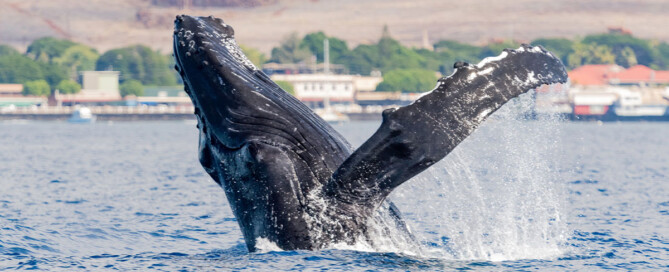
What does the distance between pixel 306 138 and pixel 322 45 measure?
172752 mm

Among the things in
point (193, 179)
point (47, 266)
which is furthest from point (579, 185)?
point (47, 266)

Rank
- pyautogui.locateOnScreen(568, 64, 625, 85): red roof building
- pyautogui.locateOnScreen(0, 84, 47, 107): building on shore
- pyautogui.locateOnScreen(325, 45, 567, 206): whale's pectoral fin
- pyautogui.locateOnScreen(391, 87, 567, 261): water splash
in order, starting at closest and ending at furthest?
pyautogui.locateOnScreen(325, 45, 567, 206): whale's pectoral fin, pyautogui.locateOnScreen(391, 87, 567, 261): water splash, pyautogui.locateOnScreen(0, 84, 47, 107): building on shore, pyautogui.locateOnScreen(568, 64, 625, 85): red roof building

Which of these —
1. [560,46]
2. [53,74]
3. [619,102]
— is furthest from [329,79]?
[560,46]

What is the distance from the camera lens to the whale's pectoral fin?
18.8ft

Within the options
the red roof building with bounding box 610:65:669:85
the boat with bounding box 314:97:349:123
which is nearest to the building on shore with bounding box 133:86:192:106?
the boat with bounding box 314:97:349:123

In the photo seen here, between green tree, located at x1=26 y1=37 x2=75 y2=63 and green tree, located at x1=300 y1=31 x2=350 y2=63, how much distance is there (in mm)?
39858

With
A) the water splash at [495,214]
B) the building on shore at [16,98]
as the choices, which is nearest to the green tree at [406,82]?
the building on shore at [16,98]

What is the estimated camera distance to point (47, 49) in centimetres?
17062

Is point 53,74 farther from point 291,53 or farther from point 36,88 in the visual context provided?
point 291,53

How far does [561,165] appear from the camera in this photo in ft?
104

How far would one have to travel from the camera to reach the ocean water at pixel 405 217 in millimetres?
7699

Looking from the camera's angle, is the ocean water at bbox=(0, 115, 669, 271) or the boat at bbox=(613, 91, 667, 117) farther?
the boat at bbox=(613, 91, 667, 117)

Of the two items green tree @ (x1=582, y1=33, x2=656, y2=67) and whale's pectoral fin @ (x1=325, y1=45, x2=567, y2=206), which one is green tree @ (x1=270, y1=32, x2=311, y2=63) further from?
whale's pectoral fin @ (x1=325, y1=45, x2=567, y2=206)

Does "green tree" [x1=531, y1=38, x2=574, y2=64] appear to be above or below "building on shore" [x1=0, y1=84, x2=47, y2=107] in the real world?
above
